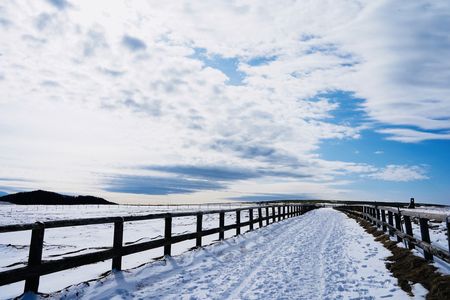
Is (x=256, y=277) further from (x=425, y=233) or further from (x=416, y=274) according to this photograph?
(x=425, y=233)

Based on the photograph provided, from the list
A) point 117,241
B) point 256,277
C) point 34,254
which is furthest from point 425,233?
point 34,254

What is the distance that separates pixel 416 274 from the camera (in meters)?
7.68

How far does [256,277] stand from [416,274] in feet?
11.2

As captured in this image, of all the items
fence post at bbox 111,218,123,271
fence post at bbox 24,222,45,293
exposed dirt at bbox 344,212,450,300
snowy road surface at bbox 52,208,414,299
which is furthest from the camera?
fence post at bbox 111,218,123,271

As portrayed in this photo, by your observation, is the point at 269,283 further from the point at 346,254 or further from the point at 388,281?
the point at 346,254

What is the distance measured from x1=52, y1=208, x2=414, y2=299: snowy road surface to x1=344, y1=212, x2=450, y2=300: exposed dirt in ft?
0.76

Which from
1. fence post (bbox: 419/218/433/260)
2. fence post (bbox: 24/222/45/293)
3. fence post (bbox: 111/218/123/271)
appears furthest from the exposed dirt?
fence post (bbox: 24/222/45/293)

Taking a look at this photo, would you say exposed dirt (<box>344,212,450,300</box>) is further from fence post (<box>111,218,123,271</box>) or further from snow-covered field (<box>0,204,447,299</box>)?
fence post (<box>111,218,123,271</box>)

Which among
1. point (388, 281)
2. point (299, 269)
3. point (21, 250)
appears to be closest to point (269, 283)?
point (299, 269)

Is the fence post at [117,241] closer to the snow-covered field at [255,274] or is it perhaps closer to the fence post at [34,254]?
the snow-covered field at [255,274]

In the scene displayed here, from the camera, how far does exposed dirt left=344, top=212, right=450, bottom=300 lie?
630 centimetres

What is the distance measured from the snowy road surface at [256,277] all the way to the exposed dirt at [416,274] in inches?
9.1

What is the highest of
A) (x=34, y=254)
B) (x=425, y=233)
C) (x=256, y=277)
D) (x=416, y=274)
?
(x=425, y=233)

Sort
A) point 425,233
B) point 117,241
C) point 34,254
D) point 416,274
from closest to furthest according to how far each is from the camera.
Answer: point 34,254, point 416,274, point 425,233, point 117,241
